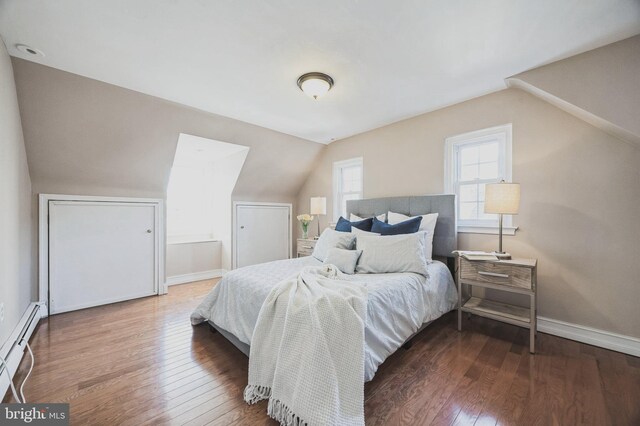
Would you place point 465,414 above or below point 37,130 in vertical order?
below

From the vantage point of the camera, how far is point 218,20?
1602 mm

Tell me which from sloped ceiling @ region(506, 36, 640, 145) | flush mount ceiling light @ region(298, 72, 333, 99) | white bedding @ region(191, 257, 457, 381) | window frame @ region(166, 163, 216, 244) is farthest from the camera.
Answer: window frame @ region(166, 163, 216, 244)

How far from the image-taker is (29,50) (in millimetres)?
1899

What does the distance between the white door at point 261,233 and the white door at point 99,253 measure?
1.30 metres

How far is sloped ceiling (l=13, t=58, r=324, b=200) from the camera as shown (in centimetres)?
229

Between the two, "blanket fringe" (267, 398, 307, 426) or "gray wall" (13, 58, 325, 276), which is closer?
"blanket fringe" (267, 398, 307, 426)

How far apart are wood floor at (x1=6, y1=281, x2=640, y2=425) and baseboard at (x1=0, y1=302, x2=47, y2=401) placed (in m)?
0.09

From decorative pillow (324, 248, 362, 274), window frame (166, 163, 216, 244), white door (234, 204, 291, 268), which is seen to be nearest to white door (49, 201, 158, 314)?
window frame (166, 163, 216, 244)

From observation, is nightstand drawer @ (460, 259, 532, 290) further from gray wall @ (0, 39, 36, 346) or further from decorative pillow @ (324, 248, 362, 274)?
gray wall @ (0, 39, 36, 346)

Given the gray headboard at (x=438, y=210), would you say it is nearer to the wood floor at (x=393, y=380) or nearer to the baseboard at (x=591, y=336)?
Answer: the wood floor at (x=393, y=380)

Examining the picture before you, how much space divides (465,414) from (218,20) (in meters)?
2.76

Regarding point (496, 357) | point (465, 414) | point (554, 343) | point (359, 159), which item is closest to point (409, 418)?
point (465, 414)

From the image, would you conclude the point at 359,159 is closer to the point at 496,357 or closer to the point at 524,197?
the point at 524,197

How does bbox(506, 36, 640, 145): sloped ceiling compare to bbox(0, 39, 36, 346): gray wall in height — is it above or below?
above
